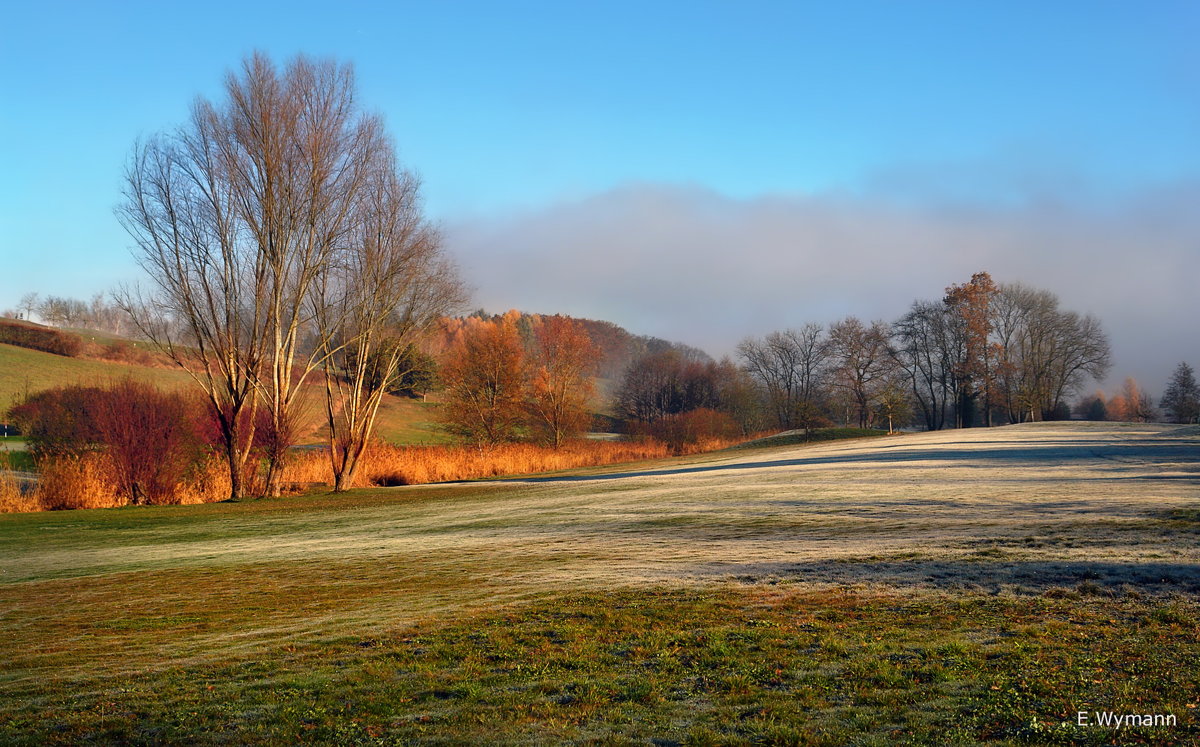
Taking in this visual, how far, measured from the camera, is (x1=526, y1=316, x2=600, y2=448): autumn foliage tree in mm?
48906

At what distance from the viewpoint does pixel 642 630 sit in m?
6.11

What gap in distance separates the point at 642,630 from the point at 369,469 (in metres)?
27.2

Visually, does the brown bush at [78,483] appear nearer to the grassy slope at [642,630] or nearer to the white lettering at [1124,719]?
the grassy slope at [642,630]

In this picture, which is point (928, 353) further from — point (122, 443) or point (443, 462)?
point (122, 443)

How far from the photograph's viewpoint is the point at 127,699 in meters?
4.95

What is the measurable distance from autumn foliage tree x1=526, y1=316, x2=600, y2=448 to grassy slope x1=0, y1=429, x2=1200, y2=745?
34.6 metres

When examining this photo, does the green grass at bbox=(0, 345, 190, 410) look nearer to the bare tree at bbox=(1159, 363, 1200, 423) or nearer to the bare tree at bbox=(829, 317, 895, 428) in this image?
the bare tree at bbox=(829, 317, 895, 428)

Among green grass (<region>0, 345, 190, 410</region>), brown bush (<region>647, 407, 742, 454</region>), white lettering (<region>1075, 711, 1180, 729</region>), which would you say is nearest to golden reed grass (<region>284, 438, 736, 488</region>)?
brown bush (<region>647, 407, 742, 454</region>)

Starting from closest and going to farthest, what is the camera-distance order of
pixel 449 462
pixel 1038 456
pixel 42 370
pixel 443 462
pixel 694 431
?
pixel 1038 456 < pixel 443 462 < pixel 449 462 < pixel 42 370 < pixel 694 431

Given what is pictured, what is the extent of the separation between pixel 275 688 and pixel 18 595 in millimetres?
6717

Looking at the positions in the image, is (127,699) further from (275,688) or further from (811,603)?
(811,603)

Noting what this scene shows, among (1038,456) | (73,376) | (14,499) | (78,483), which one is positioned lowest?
(1038,456)

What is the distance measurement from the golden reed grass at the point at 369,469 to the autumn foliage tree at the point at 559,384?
1.91 m

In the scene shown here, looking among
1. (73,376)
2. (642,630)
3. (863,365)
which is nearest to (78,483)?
(642,630)
